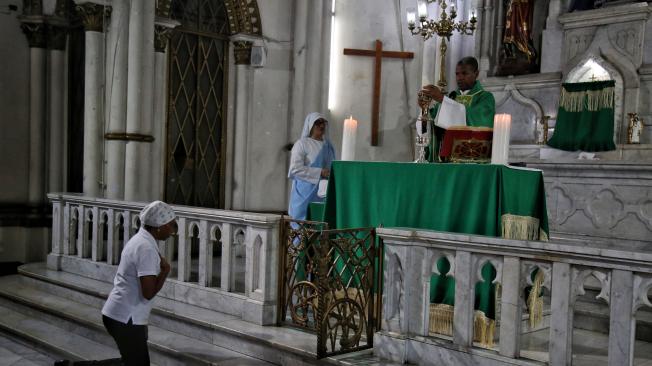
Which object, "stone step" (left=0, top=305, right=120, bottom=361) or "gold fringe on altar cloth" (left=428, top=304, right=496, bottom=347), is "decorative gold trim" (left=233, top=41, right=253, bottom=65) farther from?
"gold fringe on altar cloth" (left=428, top=304, right=496, bottom=347)

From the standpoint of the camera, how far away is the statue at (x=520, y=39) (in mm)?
9672

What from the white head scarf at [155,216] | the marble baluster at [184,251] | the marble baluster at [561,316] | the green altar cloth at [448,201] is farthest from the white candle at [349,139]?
the marble baluster at [561,316]

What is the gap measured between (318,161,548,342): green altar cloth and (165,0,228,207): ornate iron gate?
14.5 feet

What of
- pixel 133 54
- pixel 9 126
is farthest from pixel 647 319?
pixel 9 126

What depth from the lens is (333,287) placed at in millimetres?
4191

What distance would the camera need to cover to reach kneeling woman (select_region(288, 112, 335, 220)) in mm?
5754

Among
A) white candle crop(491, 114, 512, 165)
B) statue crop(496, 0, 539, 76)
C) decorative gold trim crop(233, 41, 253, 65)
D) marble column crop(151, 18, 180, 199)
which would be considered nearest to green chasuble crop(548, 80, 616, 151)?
statue crop(496, 0, 539, 76)

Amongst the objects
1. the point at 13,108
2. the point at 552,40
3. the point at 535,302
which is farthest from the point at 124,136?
the point at 552,40

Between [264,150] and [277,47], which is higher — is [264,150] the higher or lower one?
the lower one

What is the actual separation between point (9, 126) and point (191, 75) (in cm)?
237

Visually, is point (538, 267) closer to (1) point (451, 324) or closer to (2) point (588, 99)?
(1) point (451, 324)

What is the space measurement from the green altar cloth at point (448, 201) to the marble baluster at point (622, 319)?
980 mm

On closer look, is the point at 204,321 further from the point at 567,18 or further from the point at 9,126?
the point at 567,18

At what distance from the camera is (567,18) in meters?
9.29
